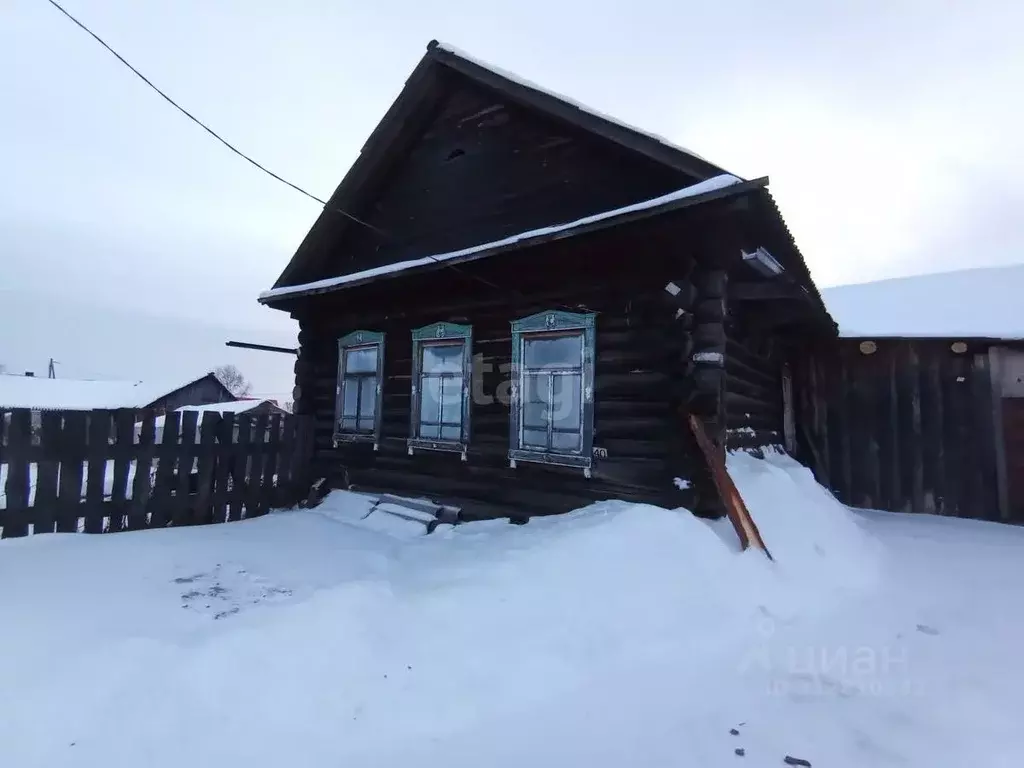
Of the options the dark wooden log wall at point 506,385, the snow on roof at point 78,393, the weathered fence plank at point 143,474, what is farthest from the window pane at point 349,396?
the snow on roof at point 78,393

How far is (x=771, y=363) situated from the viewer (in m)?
10.6

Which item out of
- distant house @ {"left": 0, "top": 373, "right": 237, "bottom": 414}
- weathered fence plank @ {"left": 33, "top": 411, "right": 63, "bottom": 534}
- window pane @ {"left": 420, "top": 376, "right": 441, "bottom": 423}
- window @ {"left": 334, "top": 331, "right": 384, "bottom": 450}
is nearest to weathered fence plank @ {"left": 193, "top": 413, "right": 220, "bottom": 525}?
weathered fence plank @ {"left": 33, "top": 411, "right": 63, "bottom": 534}

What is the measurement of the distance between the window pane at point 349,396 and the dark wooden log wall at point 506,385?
0.96ft

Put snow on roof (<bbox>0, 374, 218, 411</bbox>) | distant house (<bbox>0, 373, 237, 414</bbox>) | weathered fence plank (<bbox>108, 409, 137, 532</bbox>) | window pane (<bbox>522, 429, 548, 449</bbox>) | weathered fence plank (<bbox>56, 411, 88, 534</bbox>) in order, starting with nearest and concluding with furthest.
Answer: weathered fence plank (<bbox>56, 411, 88, 534</bbox>)
weathered fence plank (<bbox>108, 409, 137, 532</bbox>)
window pane (<bbox>522, 429, 548, 449</bbox>)
snow on roof (<bbox>0, 374, 218, 411</bbox>)
distant house (<bbox>0, 373, 237, 414</bbox>)

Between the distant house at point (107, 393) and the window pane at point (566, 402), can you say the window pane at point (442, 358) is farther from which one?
the distant house at point (107, 393)

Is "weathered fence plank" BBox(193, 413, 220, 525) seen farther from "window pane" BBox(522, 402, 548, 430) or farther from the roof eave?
"window pane" BBox(522, 402, 548, 430)

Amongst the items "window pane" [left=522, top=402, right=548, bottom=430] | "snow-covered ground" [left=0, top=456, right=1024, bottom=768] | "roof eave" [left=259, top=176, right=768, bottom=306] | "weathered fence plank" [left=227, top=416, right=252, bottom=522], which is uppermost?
"roof eave" [left=259, top=176, right=768, bottom=306]

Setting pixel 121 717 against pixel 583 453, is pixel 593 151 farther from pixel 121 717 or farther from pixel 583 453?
pixel 121 717

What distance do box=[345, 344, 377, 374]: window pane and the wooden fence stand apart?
134cm

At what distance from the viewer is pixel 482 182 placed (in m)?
8.30

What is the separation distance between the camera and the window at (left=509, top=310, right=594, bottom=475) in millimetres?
6547

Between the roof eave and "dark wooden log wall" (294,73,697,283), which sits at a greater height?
"dark wooden log wall" (294,73,697,283)

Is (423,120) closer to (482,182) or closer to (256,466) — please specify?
(482,182)

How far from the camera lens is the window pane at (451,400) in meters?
7.91
